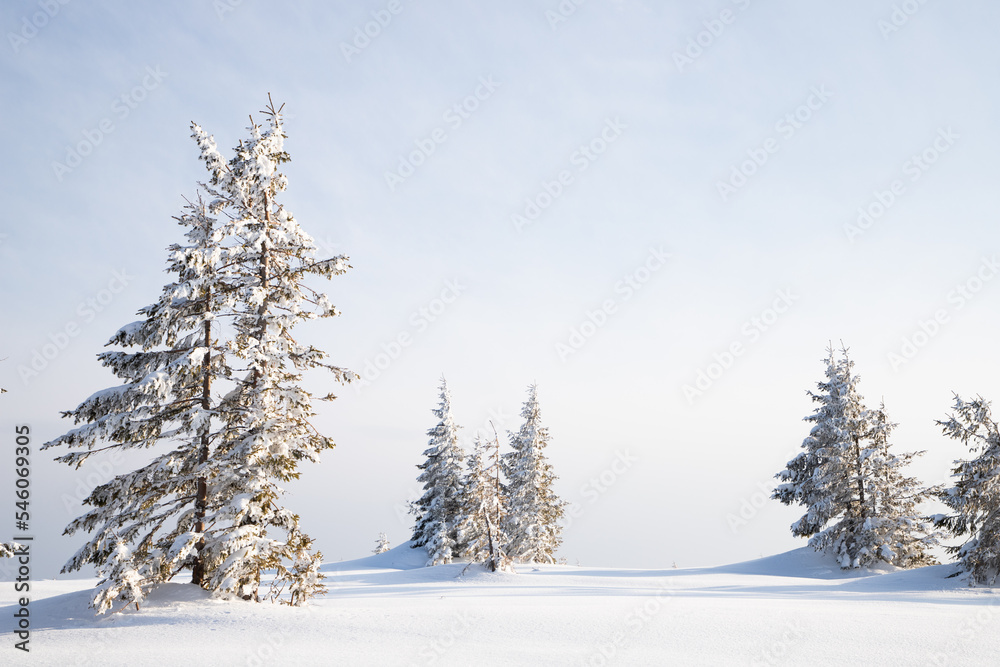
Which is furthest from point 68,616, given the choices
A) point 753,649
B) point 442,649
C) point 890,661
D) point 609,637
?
point 890,661

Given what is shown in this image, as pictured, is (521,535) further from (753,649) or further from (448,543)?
(753,649)

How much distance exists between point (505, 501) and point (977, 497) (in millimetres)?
24287

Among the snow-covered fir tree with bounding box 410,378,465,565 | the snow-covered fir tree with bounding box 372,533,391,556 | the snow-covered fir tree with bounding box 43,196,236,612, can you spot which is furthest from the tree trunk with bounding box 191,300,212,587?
the snow-covered fir tree with bounding box 372,533,391,556

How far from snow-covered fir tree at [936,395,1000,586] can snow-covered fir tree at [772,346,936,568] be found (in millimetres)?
5777

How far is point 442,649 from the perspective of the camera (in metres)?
9.66

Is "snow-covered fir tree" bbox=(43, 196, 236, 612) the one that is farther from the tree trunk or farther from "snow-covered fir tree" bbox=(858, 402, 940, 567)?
"snow-covered fir tree" bbox=(858, 402, 940, 567)

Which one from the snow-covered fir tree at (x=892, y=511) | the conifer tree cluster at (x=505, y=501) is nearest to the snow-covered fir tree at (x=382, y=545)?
the conifer tree cluster at (x=505, y=501)

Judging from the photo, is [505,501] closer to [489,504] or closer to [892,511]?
[489,504]

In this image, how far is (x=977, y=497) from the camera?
21828 mm

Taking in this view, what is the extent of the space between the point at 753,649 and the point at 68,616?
12827mm

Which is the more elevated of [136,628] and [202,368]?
[202,368]

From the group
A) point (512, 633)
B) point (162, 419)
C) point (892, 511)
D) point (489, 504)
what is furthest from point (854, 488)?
point (162, 419)

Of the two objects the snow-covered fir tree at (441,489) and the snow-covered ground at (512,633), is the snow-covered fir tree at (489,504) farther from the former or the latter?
the snow-covered ground at (512,633)

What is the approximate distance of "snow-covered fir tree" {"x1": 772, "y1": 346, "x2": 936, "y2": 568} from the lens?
28.5 metres
